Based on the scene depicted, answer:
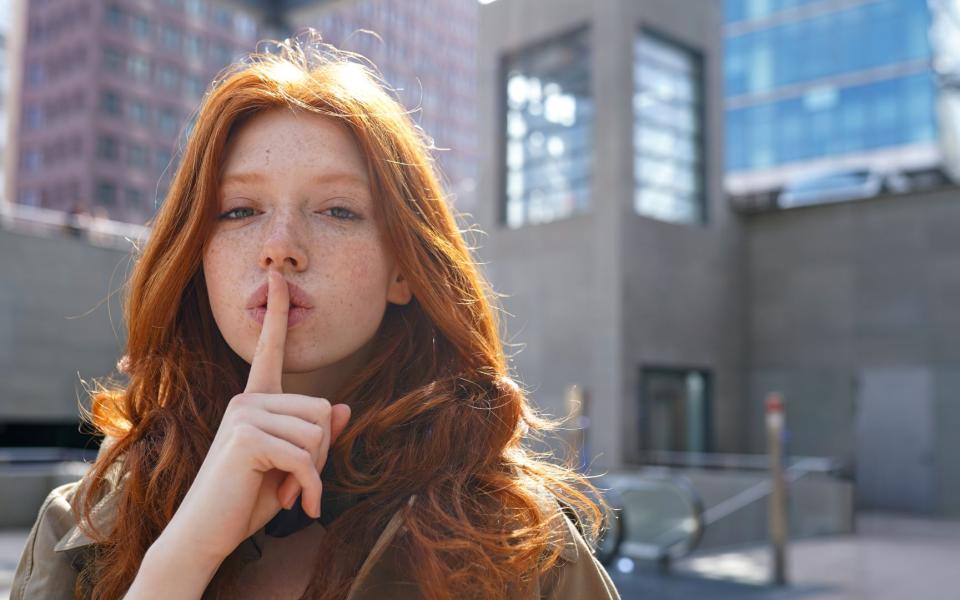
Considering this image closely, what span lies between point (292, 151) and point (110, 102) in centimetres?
7757

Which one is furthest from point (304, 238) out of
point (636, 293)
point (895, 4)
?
point (895, 4)

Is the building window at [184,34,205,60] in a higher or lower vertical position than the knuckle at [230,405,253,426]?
higher

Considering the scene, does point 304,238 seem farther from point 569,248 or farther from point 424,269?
point 569,248

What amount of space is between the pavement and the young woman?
694 centimetres

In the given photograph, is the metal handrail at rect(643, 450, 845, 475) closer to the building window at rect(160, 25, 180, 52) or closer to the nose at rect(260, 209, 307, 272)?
the nose at rect(260, 209, 307, 272)

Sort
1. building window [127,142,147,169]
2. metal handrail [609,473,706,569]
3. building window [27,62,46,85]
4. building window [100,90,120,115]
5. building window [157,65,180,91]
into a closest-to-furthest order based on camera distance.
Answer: metal handrail [609,473,706,569], building window [100,90,120,115], building window [127,142,147,169], building window [157,65,180,91], building window [27,62,46,85]

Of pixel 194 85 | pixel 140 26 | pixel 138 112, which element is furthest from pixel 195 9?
pixel 138 112

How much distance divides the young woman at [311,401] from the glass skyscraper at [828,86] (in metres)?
53.9

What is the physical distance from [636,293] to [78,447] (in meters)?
13.3

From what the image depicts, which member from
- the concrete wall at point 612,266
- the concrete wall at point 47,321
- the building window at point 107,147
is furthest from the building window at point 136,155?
the concrete wall at point 612,266

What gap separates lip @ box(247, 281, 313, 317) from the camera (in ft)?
3.98

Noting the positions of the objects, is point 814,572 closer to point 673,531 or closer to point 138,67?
point 673,531

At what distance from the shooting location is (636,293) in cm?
1767

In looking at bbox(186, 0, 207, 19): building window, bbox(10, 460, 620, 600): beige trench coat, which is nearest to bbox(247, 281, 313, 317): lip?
bbox(10, 460, 620, 600): beige trench coat
